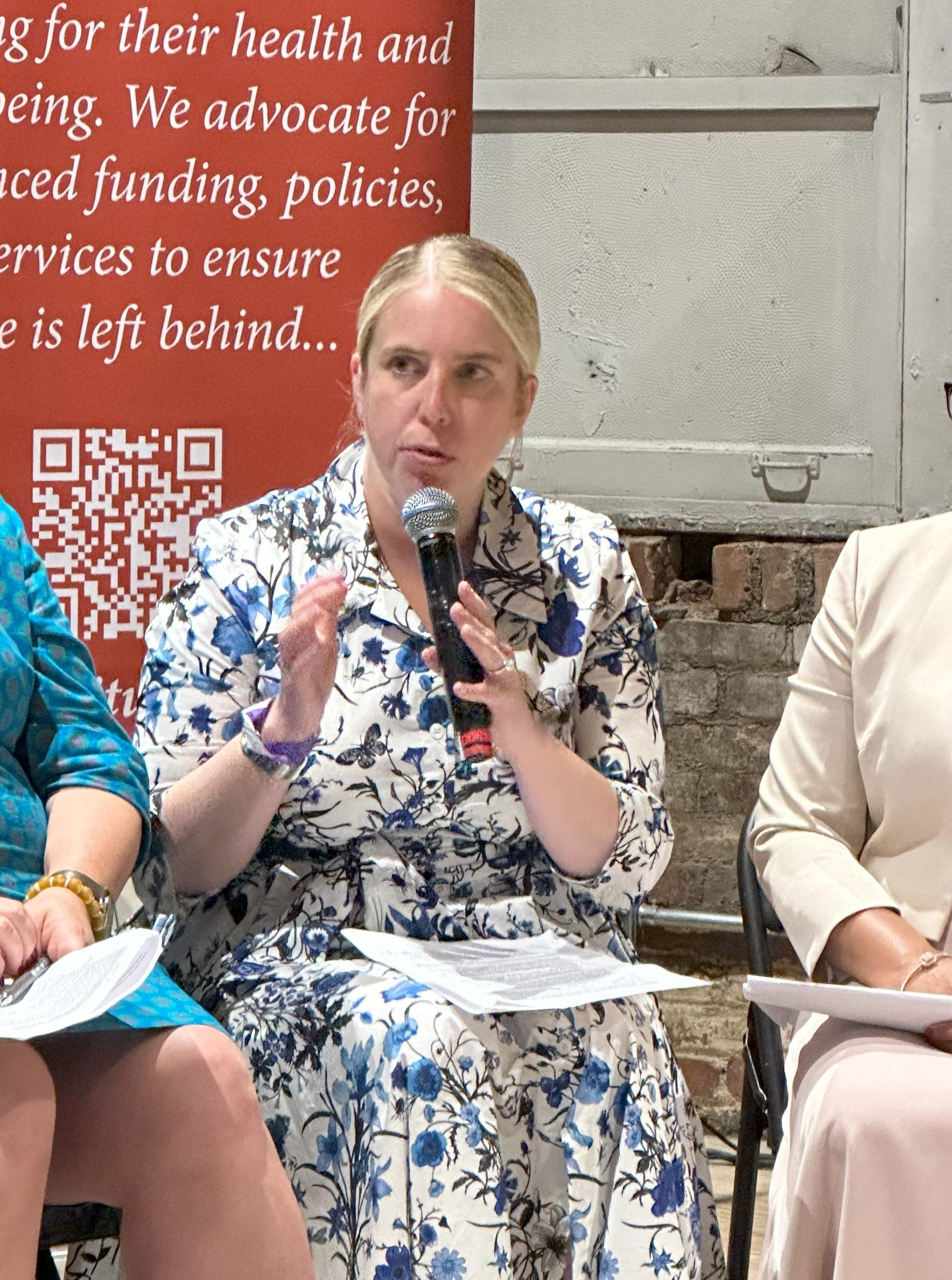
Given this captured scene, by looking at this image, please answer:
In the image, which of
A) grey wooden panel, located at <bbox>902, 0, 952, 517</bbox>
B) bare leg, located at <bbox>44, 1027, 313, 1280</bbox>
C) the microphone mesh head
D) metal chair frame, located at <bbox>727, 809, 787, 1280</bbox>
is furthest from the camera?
grey wooden panel, located at <bbox>902, 0, 952, 517</bbox>

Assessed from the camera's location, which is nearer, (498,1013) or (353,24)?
(498,1013)

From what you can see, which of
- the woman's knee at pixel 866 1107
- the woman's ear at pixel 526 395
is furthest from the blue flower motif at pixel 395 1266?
the woman's ear at pixel 526 395

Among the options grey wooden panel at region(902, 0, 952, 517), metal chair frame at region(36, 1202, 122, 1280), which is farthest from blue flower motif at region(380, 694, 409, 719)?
grey wooden panel at region(902, 0, 952, 517)

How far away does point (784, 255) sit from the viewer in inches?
131

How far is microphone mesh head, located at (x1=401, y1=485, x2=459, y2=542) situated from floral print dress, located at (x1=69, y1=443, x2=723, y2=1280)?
233 millimetres

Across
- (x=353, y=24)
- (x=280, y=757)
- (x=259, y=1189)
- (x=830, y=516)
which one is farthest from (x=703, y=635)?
(x=259, y=1189)

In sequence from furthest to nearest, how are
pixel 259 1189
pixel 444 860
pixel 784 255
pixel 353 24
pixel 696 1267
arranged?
pixel 784 255 < pixel 353 24 < pixel 444 860 < pixel 696 1267 < pixel 259 1189

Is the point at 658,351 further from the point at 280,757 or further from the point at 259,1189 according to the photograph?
the point at 259,1189

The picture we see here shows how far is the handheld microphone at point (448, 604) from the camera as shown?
183cm

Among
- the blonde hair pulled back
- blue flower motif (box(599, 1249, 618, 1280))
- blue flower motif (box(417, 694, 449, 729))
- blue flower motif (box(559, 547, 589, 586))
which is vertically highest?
the blonde hair pulled back

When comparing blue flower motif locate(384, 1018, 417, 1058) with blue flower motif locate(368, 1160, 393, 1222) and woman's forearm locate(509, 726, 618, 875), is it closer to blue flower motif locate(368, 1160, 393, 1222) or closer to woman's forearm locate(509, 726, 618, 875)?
blue flower motif locate(368, 1160, 393, 1222)

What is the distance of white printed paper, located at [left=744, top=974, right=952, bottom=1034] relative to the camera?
1549mm

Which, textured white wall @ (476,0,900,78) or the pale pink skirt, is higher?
textured white wall @ (476,0,900,78)

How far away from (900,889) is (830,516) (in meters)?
1.56
